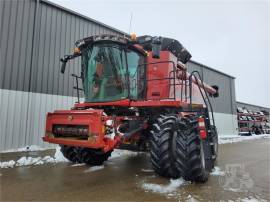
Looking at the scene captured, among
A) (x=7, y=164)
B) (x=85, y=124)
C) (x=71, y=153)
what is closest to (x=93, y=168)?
(x=71, y=153)

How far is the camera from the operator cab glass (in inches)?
224

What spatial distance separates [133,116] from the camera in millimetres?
5742

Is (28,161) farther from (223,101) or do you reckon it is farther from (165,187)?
(223,101)

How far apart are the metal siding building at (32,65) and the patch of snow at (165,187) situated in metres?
6.63

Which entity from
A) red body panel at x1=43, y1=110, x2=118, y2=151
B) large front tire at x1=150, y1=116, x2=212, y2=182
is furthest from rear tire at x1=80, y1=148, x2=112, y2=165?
large front tire at x1=150, y1=116, x2=212, y2=182

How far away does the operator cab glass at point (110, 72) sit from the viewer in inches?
224

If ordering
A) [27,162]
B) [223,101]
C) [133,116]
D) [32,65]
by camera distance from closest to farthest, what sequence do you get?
[133,116], [27,162], [32,65], [223,101]

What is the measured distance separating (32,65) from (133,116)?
20.2 ft

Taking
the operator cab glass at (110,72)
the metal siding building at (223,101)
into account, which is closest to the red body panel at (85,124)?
the operator cab glass at (110,72)

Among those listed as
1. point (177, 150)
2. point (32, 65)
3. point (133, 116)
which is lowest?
point (177, 150)

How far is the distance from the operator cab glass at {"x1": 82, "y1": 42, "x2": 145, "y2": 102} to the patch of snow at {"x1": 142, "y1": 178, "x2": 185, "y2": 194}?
2.03 meters

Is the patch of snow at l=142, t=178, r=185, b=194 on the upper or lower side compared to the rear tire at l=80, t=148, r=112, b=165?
lower

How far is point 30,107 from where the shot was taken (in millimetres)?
9844

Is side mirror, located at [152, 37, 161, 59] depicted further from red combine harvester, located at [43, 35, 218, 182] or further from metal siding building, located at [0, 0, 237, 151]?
metal siding building, located at [0, 0, 237, 151]
